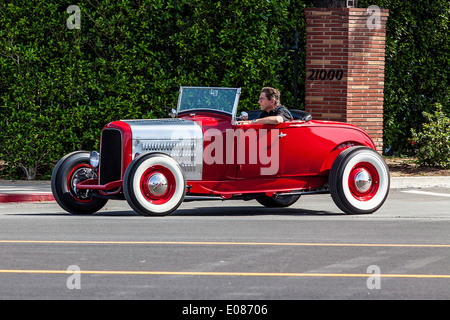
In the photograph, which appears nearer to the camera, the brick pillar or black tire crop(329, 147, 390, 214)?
black tire crop(329, 147, 390, 214)

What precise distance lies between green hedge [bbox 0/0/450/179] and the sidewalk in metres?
0.64

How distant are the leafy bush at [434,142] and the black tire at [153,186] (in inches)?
314

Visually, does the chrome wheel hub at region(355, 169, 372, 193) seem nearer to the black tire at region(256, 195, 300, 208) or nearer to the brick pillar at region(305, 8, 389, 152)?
the black tire at region(256, 195, 300, 208)

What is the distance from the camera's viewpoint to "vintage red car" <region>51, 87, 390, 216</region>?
10805 mm

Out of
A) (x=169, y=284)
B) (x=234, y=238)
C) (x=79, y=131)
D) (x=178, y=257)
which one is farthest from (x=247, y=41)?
(x=169, y=284)

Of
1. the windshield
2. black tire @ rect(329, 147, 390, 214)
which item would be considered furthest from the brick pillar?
the windshield

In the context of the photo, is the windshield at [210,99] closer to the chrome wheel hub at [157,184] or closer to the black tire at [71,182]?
the chrome wheel hub at [157,184]

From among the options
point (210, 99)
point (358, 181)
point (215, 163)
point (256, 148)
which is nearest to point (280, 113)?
point (256, 148)

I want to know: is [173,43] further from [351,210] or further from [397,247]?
[397,247]

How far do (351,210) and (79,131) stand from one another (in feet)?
20.3

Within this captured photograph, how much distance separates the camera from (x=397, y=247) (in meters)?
8.91

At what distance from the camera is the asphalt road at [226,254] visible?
22.4 ft

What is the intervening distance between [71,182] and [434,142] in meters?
8.49

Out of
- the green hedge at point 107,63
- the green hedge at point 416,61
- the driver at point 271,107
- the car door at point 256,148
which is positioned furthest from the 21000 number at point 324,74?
the car door at point 256,148
